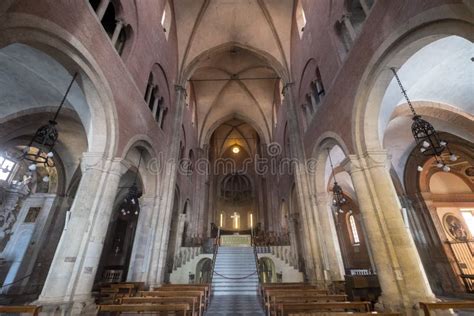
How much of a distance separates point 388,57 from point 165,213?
981 cm

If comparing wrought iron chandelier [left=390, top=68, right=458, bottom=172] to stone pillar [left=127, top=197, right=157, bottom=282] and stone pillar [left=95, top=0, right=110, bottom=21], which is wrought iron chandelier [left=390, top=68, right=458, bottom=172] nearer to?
stone pillar [left=95, top=0, right=110, bottom=21]

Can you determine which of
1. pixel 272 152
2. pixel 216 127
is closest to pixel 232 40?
pixel 216 127

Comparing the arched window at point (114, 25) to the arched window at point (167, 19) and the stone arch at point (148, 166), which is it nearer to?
the stone arch at point (148, 166)

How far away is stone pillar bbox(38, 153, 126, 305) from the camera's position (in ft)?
15.6

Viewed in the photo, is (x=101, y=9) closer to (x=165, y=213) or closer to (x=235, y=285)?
(x=165, y=213)

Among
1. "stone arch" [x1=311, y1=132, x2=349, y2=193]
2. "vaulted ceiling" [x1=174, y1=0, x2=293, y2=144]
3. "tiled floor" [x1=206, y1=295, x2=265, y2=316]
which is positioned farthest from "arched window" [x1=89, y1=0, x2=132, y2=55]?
"tiled floor" [x1=206, y1=295, x2=265, y2=316]

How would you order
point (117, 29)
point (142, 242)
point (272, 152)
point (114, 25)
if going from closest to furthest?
point (117, 29) < point (114, 25) < point (142, 242) < point (272, 152)

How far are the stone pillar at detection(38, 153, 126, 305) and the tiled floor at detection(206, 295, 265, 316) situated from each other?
3.38 meters

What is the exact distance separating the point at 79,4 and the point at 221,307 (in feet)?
30.0

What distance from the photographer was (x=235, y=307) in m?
6.87

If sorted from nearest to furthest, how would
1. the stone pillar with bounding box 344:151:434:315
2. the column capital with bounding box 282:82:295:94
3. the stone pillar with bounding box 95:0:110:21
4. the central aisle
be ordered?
the stone pillar with bounding box 344:151:434:315 < the stone pillar with bounding box 95:0:110:21 < the central aisle < the column capital with bounding box 282:82:295:94

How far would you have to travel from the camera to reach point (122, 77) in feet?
23.4

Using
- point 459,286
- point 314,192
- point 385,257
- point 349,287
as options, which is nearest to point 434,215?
point 459,286

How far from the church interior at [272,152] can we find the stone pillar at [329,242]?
57mm
